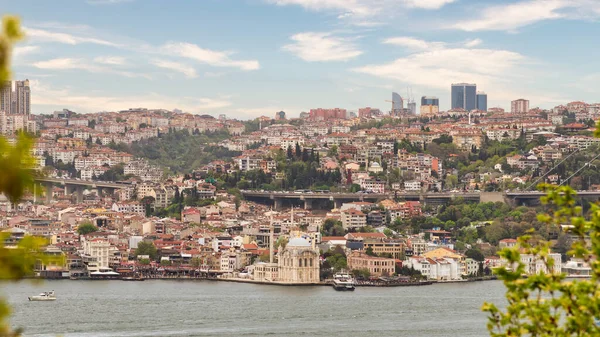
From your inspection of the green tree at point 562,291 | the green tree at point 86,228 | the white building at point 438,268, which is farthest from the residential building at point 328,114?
the green tree at point 562,291

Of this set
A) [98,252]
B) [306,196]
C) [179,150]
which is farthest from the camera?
[179,150]

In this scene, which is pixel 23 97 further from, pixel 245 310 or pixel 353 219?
pixel 245 310

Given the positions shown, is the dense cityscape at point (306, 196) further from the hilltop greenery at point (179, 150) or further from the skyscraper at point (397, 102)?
the skyscraper at point (397, 102)

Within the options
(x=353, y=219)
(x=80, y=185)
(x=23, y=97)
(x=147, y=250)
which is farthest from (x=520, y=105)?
(x=147, y=250)

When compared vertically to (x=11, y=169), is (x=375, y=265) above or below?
below

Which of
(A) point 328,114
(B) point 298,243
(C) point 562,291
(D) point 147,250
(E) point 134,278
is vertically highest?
(A) point 328,114

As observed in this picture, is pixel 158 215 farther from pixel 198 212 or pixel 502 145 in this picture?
pixel 502 145

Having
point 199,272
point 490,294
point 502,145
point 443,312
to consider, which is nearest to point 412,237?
point 199,272
